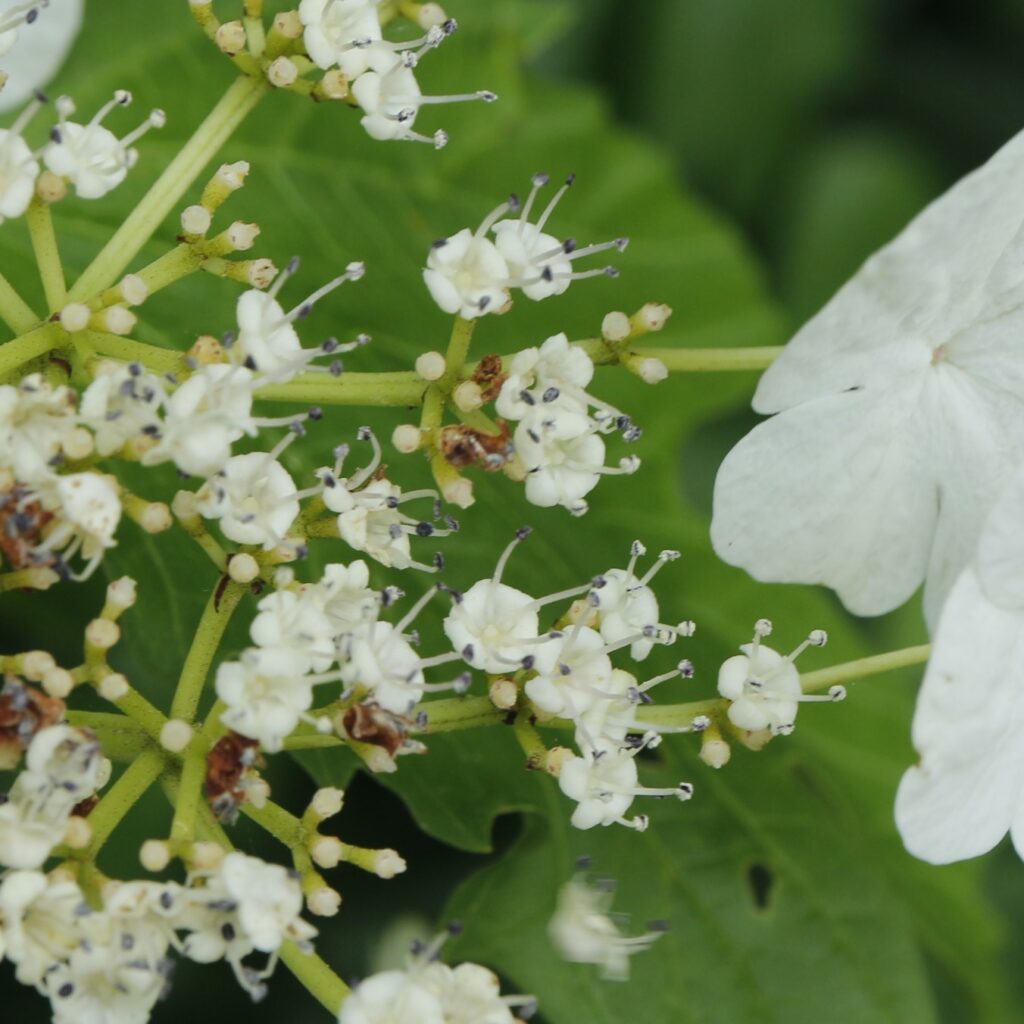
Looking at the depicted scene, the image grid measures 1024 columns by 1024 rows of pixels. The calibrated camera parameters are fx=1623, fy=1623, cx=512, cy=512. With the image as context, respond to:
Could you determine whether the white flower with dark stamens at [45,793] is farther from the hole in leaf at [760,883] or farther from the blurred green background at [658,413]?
the hole in leaf at [760,883]

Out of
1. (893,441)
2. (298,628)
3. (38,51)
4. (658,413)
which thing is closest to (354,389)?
(298,628)

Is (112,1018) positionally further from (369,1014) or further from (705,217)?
(705,217)

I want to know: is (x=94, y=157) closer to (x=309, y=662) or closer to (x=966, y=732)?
(x=309, y=662)

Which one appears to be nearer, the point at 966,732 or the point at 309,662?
the point at 309,662

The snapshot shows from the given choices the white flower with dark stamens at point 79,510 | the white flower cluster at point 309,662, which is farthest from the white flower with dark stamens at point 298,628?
the white flower with dark stamens at point 79,510

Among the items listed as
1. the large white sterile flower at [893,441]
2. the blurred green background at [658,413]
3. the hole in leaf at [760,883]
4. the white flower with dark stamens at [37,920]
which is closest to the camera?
the white flower with dark stamens at [37,920]

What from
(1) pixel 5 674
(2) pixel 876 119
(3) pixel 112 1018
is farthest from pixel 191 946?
(2) pixel 876 119
